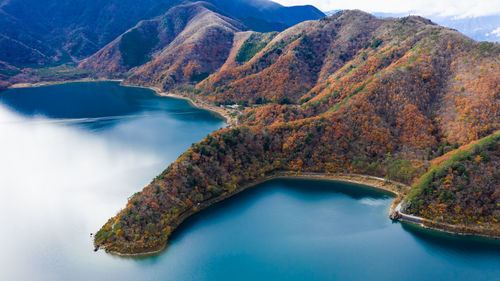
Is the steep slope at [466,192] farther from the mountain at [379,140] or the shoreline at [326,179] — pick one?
the shoreline at [326,179]

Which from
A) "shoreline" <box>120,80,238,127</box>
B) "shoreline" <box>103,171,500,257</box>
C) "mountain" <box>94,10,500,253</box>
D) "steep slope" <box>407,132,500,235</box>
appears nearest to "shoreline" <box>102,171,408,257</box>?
"shoreline" <box>103,171,500,257</box>

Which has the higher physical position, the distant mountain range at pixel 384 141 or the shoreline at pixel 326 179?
the distant mountain range at pixel 384 141

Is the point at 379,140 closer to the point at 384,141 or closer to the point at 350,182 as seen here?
the point at 384,141

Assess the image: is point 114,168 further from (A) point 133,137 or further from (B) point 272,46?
(B) point 272,46

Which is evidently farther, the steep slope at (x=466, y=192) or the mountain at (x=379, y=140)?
the mountain at (x=379, y=140)

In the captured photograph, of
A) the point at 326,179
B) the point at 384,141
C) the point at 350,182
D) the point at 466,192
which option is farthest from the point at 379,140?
the point at 466,192

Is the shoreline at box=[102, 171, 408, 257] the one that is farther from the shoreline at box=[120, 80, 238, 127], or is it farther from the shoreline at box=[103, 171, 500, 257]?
the shoreline at box=[120, 80, 238, 127]

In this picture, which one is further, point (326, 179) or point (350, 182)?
point (326, 179)

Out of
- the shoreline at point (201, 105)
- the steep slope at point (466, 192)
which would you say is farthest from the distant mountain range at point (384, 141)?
the shoreline at point (201, 105)

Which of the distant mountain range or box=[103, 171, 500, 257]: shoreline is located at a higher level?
the distant mountain range
